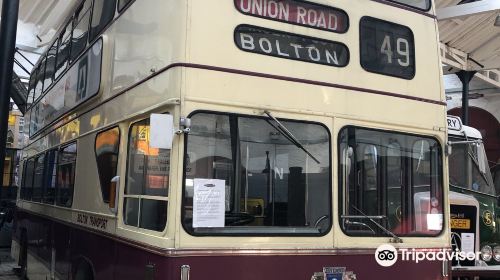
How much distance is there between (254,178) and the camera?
11.8ft

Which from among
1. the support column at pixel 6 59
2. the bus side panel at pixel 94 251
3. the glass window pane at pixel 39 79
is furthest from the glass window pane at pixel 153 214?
the glass window pane at pixel 39 79

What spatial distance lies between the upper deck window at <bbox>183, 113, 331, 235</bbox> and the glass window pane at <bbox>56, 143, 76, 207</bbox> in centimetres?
289

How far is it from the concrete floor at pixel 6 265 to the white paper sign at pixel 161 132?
7885 mm

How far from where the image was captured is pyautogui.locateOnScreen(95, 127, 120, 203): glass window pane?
4.54 metres

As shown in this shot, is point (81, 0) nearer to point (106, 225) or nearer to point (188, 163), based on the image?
point (106, 225)

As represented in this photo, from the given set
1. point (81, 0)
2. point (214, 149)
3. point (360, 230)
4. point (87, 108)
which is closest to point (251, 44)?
point (214, 149)

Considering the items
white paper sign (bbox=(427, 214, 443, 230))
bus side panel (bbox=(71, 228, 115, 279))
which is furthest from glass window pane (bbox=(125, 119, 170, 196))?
white paper sign (bbox=(427, 214, 443, 230))

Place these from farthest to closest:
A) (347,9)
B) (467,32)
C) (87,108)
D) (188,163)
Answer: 1. (467,32)
2. (87,108)
3. (347,9)
4. (188,163)

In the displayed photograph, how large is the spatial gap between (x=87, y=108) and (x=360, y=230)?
310 cm

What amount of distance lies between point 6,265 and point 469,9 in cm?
1219

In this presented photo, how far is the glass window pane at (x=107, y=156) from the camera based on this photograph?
14.9ft

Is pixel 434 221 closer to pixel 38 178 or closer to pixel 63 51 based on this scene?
pixel 63 51

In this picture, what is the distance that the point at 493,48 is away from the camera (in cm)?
1628

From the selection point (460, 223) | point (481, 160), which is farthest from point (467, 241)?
point (481, 160)
